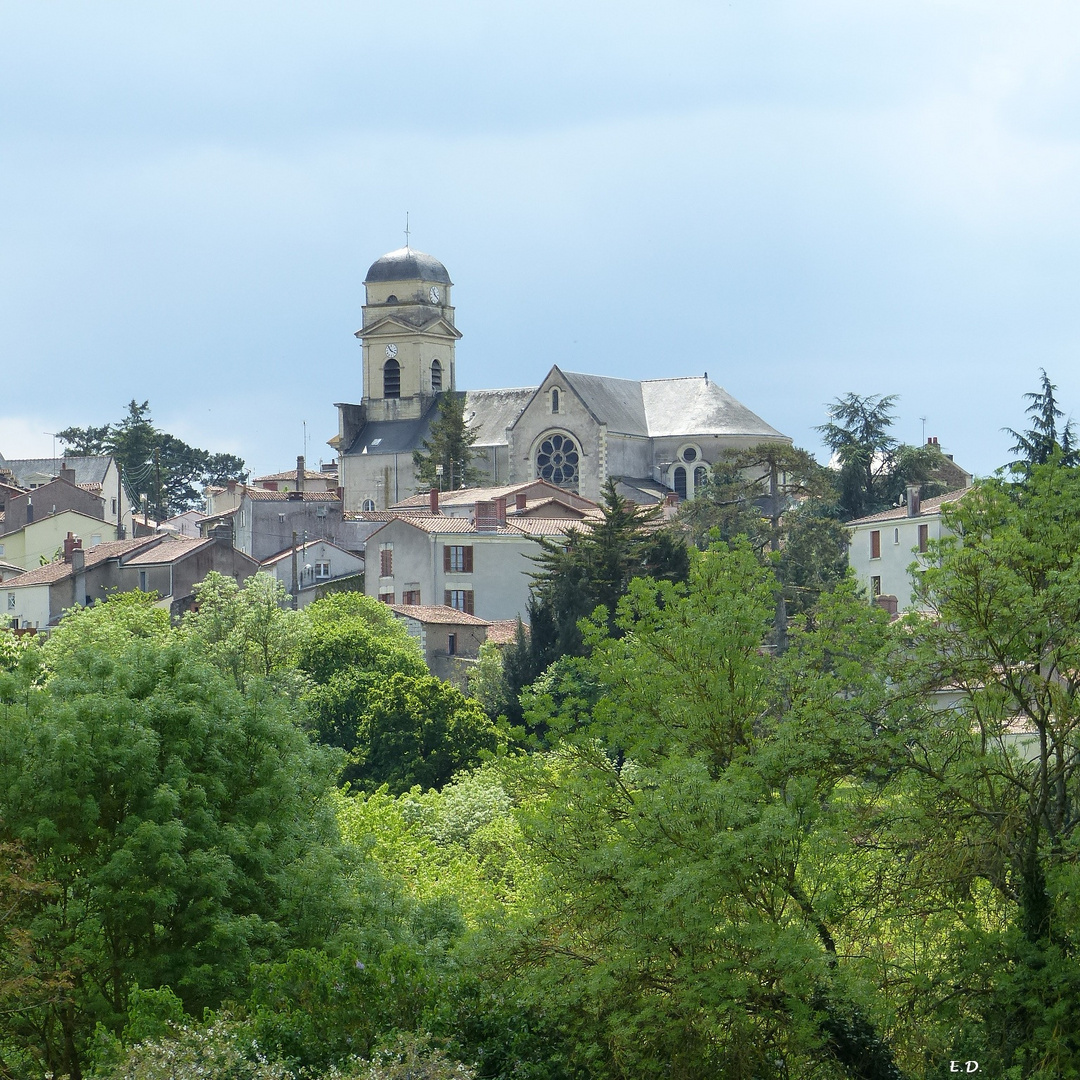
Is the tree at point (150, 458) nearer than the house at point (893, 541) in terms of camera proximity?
No

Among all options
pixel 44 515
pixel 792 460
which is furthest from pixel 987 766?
pixel 44 515

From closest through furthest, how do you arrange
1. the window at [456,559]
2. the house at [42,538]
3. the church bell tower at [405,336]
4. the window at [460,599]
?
the window at [460,599] → the window at [456,559] → the house at [42,538] → the church bell tower at [405,336]

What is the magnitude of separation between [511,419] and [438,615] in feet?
144

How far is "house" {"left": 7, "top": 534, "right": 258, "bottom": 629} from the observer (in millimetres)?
71625

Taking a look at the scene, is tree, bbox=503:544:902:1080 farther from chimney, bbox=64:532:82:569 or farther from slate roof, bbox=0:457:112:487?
slate roof, bbox=0:457:112:487

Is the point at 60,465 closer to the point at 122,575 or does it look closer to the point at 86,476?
the point at 86,476

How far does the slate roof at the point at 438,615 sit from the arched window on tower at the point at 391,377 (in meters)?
50.7

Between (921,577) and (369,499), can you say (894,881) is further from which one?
(369,499)

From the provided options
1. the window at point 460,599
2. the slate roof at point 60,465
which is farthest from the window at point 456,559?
the slate roof at point 60,465

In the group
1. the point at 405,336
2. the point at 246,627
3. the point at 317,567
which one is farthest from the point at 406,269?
the point at 246,627

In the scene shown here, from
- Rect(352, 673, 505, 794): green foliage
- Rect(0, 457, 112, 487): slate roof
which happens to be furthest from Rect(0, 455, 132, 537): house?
Rect(352, 673, 505, 794): green foliage

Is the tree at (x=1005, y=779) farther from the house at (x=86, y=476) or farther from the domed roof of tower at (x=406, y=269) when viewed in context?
the domed roof of tower at (x=406, y=269)

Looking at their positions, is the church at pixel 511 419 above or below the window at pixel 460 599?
above

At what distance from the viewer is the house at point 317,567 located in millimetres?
77062
